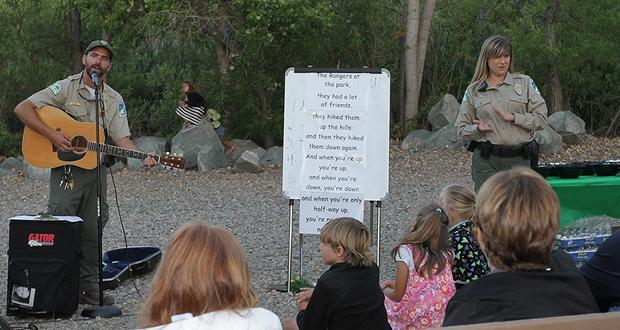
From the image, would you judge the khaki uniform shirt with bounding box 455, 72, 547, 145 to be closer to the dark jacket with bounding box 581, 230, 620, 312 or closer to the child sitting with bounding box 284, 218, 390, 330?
the child sitting with bounding box 284, 218, 390, 330

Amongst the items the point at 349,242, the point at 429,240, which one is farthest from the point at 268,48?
the point at 349,242

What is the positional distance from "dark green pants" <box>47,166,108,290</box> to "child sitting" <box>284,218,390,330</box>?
2.73 m

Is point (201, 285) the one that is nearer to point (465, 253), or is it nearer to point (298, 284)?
point (465, 253)

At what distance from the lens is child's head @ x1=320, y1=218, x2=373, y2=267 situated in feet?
15.9

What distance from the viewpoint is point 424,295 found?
→ 5.18 metres

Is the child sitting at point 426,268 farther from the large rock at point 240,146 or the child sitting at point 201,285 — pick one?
the large rock at point 240,146

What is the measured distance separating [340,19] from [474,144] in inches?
428

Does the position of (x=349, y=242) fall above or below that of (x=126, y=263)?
above

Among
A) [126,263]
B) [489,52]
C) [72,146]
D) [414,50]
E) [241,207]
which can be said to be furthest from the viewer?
[414,50]

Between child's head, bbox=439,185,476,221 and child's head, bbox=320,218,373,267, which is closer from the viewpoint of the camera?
child's head, bbox=320,218,373,267

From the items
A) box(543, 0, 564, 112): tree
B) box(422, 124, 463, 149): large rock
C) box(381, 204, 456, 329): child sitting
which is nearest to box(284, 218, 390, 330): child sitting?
box(381, 204, 456, 329): child sitting

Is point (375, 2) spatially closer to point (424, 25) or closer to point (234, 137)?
point (424, 25)

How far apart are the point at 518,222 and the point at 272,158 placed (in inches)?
540

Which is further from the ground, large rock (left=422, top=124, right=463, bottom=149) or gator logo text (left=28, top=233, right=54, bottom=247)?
large rock (left=422, top=124, right=463, bottom=149)
